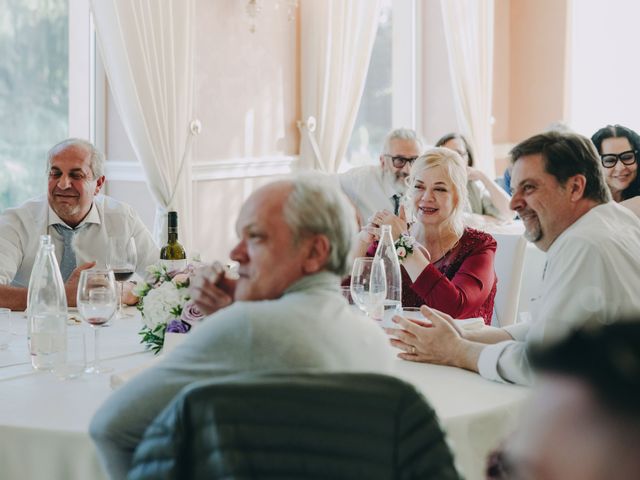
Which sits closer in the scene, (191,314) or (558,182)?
(191,314)

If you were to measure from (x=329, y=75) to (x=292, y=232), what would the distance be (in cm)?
522

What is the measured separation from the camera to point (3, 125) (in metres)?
4.94

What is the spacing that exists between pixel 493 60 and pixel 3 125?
5470 millimetres

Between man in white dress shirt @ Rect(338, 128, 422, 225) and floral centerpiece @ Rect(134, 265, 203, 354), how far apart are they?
117 inches

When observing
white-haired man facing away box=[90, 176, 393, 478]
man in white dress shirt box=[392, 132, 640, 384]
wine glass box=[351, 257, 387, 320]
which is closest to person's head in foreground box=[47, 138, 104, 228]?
wine glass box=[351, 257, 387, 320]

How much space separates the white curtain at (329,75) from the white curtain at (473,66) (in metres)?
1.49

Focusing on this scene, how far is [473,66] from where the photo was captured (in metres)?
8.42

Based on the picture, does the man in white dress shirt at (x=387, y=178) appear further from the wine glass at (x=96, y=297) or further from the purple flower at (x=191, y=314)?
the wine glass at (x=96, y=297)

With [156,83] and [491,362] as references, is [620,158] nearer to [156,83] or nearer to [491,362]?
[156,83]

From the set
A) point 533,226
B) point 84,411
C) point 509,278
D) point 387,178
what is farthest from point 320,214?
point 387,178

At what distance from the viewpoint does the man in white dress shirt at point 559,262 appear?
2.38 meters

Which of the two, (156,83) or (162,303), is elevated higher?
(156,83)

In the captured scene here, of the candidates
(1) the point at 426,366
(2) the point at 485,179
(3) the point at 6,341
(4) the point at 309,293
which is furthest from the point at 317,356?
(2) the point at 485,179

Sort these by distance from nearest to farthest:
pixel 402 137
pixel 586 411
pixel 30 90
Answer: pixel 586 411, pixel 30 90, pixel 402 137
